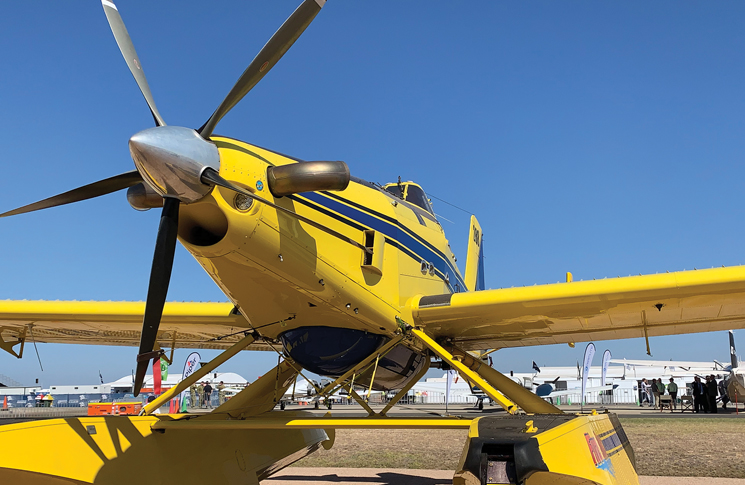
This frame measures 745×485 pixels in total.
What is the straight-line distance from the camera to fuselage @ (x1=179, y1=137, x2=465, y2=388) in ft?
18.0

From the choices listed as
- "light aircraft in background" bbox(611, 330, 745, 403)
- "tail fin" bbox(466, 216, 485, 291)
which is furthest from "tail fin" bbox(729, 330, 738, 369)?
"tail fin" bbox(466, 216, 485, 291)

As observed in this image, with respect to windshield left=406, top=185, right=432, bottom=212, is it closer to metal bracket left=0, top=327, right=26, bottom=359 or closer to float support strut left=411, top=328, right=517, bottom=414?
float support strut left=411, top=328, right=517, bottom=414

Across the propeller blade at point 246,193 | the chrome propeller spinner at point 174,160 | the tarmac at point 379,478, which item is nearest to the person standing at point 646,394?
the tarmac at point 379,478

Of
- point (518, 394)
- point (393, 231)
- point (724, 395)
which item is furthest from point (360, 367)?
Result: point (724, 395)

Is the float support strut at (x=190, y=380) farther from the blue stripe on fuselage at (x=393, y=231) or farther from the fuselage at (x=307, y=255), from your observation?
the blue stripe on fuselage at (x=393, y=231)

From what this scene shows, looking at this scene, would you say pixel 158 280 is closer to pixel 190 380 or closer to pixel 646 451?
pixel 190 380

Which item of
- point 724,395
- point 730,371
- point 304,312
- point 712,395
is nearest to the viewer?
point 304,312

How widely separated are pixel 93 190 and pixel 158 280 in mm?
1402

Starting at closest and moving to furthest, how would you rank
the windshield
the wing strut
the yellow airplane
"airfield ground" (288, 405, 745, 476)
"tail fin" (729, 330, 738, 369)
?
the yellow airplane
the wing strut
the windshield
"airfield ground" (288, 405, 745, 476)
"tail fin" (729, 330, 738, 369)

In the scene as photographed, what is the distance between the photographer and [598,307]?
24.7 ft

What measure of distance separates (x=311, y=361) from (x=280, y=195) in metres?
2.46

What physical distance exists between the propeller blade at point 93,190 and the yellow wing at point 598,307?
12.1ft

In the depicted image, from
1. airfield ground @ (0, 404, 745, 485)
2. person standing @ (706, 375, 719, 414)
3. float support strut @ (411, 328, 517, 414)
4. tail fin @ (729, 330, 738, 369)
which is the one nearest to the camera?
float support strut @ (411, 328, 517, 414)

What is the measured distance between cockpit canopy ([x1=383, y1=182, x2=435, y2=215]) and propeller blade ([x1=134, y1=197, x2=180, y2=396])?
4.26 m
